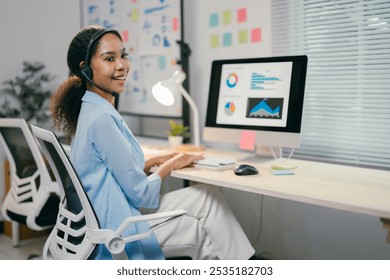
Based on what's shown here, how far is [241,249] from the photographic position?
1.82m

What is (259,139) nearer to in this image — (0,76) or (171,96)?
(171,96)

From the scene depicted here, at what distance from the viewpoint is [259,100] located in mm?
2102

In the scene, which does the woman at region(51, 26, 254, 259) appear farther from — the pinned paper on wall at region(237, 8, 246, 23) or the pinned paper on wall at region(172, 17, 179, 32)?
the pinned paper on wall at region(172, 17, 179, 32)

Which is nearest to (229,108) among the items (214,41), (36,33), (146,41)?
(214,41)

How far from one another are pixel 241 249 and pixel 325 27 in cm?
113

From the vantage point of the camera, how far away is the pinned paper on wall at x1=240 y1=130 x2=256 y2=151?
82.6 inches

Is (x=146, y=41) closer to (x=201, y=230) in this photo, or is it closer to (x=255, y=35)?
(x=255, y=35)

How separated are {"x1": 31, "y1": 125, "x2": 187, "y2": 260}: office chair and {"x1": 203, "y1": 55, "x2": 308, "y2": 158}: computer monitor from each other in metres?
0.69

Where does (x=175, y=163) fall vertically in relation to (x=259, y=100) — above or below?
below

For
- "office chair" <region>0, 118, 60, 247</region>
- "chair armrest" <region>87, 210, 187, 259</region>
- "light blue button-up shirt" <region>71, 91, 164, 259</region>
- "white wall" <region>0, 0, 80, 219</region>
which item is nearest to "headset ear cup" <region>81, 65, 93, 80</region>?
"light blue button-up shirt" <region>71, 91, 164, 259</region>

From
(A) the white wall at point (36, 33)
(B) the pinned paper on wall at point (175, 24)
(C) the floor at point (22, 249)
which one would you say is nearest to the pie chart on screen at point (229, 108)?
(B) the pinned paper on wall at point (175, 24)

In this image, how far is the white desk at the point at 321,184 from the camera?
1.39 m

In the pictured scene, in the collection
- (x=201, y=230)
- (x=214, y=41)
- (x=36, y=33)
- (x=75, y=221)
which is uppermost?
(x=36, y=33)

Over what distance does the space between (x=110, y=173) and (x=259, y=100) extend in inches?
33.6
